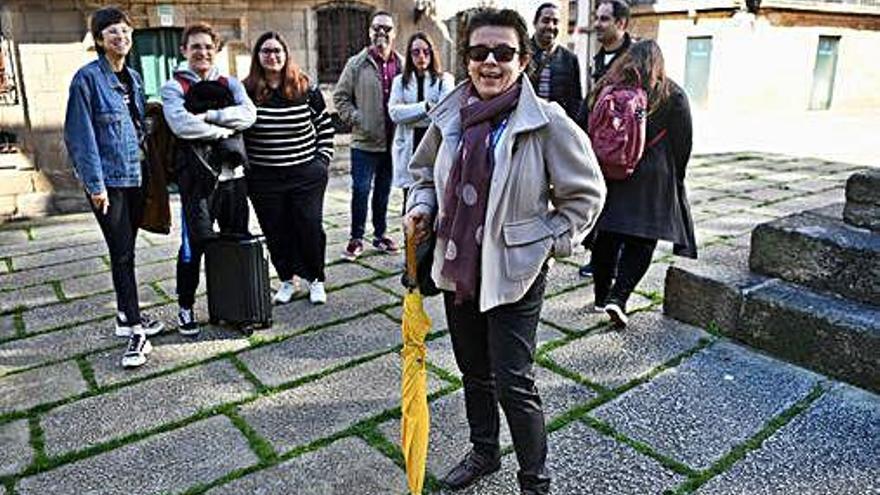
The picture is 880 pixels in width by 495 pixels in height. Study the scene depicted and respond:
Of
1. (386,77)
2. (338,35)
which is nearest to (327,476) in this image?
(386,77)

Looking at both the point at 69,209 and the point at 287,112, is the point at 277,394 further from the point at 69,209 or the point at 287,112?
the point at 69,209

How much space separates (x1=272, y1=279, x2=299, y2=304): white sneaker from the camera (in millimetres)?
4137

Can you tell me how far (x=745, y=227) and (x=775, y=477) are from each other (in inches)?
146

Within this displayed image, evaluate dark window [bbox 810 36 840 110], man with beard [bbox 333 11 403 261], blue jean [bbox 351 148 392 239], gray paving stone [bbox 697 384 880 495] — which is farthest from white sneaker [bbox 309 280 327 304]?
dark window [bbox 810 36 840 110]

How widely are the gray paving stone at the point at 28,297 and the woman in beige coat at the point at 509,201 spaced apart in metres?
3.31

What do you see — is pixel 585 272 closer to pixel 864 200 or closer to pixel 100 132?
pixel 864 200

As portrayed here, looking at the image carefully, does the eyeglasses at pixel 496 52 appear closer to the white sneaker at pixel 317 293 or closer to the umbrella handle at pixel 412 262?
the umbrella handle at pixel 412 262

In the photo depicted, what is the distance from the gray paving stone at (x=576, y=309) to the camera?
12.2ft

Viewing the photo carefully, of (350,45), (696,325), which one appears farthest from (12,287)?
(350,45)

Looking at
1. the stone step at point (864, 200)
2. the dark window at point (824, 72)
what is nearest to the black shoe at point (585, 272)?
the stone step at point (864, 200)

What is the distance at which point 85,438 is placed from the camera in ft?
8.91

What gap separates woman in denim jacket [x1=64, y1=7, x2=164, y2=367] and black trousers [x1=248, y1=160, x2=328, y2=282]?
2.25 feet

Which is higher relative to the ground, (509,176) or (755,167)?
(509,176)

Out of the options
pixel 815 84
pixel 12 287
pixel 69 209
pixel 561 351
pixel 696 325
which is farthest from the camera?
pixel 815 84
